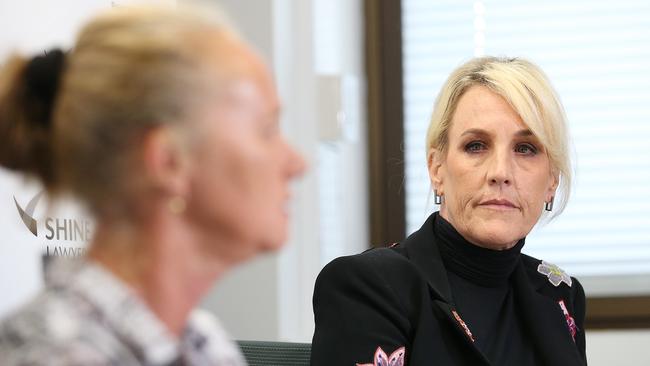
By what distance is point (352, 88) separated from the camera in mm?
3592

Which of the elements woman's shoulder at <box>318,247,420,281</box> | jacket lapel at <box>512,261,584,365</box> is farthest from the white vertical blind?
woman's shoulder at <box>318,247,420,281</box>

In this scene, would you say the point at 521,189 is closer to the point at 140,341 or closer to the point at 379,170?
the point at 140,341

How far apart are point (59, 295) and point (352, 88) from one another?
2842 millimetres

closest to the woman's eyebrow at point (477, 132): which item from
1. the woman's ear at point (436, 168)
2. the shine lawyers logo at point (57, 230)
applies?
the woman's ear at point (436, 168)

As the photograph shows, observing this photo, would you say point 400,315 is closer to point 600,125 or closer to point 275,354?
point 275,354

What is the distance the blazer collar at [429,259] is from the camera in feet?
6.31

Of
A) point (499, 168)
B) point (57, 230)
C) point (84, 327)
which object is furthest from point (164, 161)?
point (499, 168)

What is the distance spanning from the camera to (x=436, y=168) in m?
2.16

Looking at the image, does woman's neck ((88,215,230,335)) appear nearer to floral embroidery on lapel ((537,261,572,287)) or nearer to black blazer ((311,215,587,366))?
black blazer ((311,215,587,366))

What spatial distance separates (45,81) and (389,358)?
1044mm

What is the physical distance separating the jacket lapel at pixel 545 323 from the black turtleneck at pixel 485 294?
0.03 metres

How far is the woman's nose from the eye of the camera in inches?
78.6

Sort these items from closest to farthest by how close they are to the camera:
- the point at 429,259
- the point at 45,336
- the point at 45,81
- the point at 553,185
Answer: the point at 45,336
the point at 45,81
the point at 429,259
the point at 553,185

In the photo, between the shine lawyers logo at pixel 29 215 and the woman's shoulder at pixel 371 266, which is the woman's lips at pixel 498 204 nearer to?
the woman's shoulder at pixel 371 266
